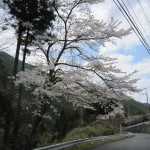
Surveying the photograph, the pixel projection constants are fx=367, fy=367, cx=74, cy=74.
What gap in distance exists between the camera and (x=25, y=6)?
73.7 feet

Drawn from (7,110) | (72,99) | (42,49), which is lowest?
(7,110)

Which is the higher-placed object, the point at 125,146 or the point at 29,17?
the point at 29,17

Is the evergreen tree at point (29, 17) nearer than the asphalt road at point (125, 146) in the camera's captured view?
Yes

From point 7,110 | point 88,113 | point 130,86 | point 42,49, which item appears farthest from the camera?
point 88,113

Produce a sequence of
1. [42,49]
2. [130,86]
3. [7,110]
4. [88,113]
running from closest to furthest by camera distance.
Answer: [7,110] → [130,86] → [42,49] → [88,113]

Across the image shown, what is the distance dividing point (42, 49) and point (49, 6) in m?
2.75

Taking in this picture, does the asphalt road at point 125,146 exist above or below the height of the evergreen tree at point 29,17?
below

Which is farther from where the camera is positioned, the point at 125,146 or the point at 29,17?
the point at 125,146

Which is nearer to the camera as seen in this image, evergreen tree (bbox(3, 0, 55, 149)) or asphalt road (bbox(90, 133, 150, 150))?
evergreen tree (bbox(3, 0, 55, 149))

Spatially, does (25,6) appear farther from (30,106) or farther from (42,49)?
(30,106)

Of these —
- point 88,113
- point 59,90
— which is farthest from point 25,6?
point 88,113

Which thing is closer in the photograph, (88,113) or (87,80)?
(87,80)

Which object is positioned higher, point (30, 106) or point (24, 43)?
point (24, 43)

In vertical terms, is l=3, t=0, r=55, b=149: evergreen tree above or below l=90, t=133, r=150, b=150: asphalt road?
above
